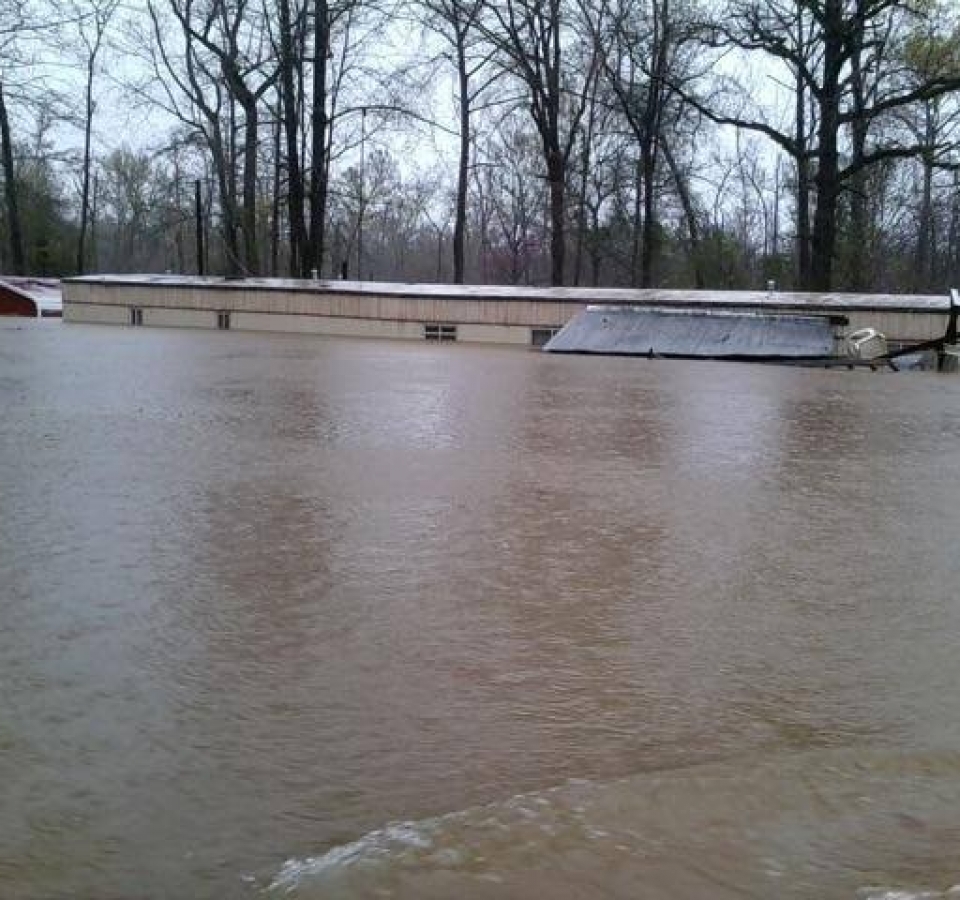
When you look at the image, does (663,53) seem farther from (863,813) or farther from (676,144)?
(863,813)

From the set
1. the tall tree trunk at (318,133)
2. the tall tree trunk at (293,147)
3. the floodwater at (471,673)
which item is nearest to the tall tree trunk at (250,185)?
the tall tree trunk at (293,147)

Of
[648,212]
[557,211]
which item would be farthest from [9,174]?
[648,212]

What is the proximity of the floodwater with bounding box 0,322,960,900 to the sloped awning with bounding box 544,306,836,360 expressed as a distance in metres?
11.4

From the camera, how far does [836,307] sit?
19.9m

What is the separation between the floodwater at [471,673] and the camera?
73.7 inches

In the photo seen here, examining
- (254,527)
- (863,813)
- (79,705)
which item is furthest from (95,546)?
(863,813)

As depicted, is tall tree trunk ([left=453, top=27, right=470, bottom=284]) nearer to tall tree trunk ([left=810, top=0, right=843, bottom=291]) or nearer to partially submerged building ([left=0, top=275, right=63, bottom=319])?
tall tree trunk ([left=810, top=0, right=843, bottom=291])

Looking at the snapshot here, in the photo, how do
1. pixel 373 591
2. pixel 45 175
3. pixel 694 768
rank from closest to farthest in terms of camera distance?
pixel 694 768 → pixel 373 591 → pixel 45 175

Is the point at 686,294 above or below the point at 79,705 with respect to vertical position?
above

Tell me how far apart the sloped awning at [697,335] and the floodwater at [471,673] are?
11.4m

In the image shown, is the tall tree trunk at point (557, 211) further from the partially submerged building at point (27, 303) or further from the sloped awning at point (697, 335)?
the partially submerged building at point (27, 303)

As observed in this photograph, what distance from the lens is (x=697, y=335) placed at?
723 inches

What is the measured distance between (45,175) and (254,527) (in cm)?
5616

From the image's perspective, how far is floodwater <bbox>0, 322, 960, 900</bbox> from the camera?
187cm
